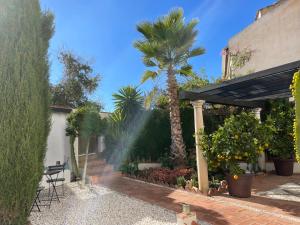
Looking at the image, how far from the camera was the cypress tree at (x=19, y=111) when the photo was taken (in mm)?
3412

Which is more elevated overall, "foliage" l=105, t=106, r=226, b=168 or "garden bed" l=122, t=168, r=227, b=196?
"foliage" l=105, t=106, r=226, b=168

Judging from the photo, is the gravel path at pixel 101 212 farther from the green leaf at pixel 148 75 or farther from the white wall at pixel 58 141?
the green leaf at pixel 148 75

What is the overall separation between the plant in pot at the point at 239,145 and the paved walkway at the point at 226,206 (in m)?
0.51

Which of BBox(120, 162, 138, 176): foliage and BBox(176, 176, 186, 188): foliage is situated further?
BBox(120, 162, 138, 176): foliage

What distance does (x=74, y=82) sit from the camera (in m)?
25.0

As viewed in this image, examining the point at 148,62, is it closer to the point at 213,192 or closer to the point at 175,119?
the point at 175,119

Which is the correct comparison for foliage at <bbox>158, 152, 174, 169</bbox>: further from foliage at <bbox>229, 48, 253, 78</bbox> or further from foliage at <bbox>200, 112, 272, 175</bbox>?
foliage at <bbox>229, 48, 253, 78</bbox>

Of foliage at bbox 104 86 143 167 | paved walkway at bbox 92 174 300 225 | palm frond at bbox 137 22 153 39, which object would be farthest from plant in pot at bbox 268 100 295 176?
foliage at bbox 104 86 143 167

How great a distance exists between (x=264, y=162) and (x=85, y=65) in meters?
19.2

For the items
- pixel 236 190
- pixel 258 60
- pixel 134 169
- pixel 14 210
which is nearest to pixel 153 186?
pixel 134 169

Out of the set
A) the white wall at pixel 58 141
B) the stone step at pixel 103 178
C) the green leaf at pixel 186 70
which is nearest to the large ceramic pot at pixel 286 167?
the green leaf at pixel 186 70

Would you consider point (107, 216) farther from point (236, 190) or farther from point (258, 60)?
point (258, 60)

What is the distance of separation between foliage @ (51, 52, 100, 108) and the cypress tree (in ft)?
70.2

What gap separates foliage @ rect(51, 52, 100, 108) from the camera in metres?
24.6
